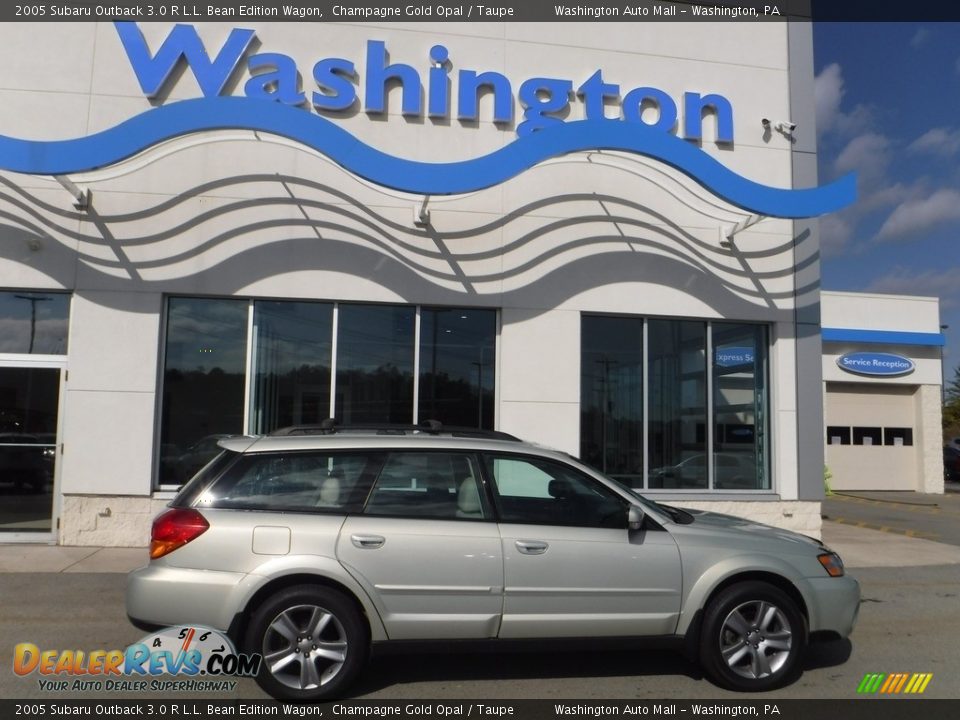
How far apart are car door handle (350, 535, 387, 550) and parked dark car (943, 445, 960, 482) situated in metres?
29.2

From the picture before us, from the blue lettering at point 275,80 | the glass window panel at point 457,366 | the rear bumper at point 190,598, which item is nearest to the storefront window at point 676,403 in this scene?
the glass window panel at point 457,366

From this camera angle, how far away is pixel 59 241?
32.4 feet

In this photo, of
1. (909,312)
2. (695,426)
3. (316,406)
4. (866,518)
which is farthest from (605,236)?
(909,312)

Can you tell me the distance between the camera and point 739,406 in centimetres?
1153

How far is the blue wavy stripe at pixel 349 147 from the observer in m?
8.95

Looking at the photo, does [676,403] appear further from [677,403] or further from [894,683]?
[894,683]

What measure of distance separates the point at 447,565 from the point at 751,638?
79.7 inches

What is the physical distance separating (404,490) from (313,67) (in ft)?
25.3

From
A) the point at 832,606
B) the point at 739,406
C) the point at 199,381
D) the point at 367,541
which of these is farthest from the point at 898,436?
the point at 367,541

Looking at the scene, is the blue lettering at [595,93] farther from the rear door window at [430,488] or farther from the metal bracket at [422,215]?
the rear door window at [430,488]

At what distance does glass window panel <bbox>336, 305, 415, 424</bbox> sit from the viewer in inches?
407

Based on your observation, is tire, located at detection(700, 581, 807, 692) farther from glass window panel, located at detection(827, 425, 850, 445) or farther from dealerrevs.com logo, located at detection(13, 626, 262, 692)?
glass window panel, located at detection(827, 425, 850, 445)

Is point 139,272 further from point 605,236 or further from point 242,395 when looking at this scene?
point 605,236

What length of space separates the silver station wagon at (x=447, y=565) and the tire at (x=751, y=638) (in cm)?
1
